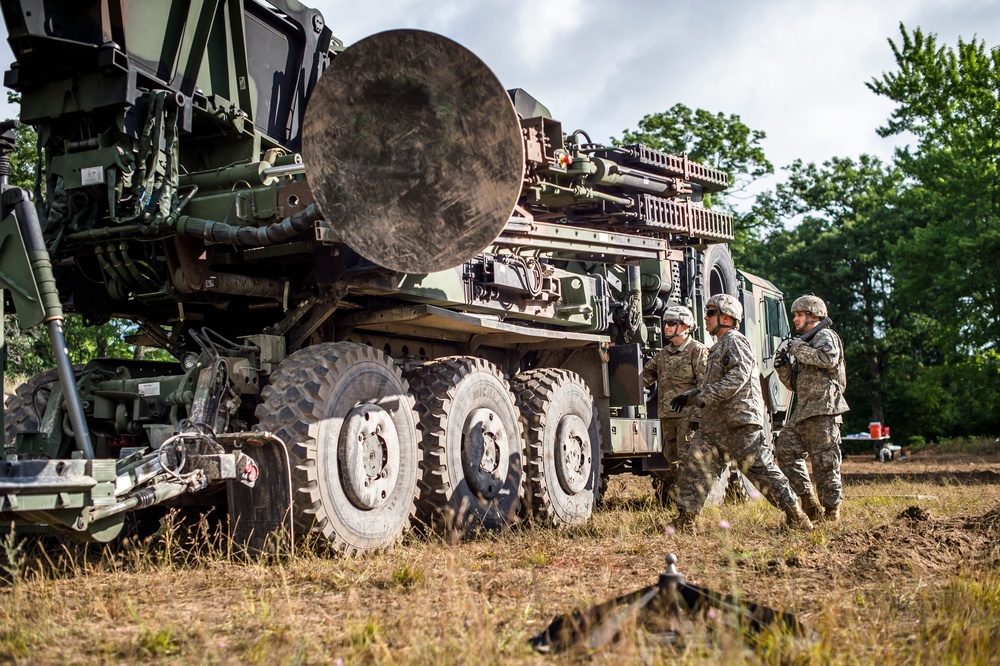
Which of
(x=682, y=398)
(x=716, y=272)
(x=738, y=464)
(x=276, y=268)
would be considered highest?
(x=716, y=272)

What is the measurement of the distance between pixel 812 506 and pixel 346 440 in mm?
3931

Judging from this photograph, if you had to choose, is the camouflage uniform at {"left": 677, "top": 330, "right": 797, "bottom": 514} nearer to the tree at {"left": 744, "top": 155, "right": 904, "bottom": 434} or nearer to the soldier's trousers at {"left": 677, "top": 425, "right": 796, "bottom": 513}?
the soldier's trousers at {"left": 677, "top": 425, "right": 796, "bottom": 513}

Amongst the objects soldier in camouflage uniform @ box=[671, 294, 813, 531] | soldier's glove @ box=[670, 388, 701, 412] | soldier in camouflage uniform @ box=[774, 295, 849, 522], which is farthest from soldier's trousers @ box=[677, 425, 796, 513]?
soldier in camouflage uniform @ box=[774, 295, 849, 522]

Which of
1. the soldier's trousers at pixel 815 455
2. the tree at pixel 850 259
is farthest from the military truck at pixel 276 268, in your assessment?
the tree at pixel 850 259

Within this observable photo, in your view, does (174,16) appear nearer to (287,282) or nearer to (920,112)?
(287,282)

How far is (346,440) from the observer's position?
7.26m

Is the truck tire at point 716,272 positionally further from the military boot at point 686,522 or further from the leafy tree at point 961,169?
the leafy tree at point 961,169

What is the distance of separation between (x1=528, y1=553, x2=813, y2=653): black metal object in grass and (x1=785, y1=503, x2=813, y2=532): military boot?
3801 millimetres

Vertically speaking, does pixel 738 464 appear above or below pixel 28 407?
below

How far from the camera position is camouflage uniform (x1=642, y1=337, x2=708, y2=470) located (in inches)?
394

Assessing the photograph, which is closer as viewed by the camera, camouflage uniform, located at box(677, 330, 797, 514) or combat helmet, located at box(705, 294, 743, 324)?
camouflage uniform, located at box(677, 330, 797, 514)

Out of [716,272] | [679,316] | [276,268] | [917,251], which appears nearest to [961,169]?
[917,251]

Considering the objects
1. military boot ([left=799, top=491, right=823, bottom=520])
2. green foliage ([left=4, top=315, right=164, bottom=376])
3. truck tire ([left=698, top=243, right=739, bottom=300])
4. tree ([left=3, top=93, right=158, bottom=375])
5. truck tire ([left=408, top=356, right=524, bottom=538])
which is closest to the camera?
truck tire ([left=408, top=356, right=524, bottom=538])

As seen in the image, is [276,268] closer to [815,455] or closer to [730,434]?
[730,434]
